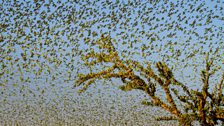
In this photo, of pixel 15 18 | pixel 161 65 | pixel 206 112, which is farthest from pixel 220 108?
pixel 15 18

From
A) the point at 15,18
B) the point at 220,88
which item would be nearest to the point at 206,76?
the point at 220,88

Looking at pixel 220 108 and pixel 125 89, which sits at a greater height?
pixel 125 89

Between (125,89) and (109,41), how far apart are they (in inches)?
29.2

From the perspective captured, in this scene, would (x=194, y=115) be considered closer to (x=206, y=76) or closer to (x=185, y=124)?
(x=185, y=124)

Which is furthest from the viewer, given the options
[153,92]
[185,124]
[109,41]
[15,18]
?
[15,18]

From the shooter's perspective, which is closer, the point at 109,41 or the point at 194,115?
the point at 194,115

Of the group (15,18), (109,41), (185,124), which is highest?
(15,18)

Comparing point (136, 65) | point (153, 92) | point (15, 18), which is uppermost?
point (15, 18)

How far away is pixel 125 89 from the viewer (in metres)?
5.36

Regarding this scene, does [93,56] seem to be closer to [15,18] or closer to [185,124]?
[185,124]

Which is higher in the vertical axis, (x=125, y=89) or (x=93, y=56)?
(x=93, y=56)

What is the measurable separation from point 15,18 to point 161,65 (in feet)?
96.3

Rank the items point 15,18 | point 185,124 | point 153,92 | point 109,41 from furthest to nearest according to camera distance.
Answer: point 15,18 < point 109,41 < point 153,92 < point 185,124

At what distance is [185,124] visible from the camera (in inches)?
195
